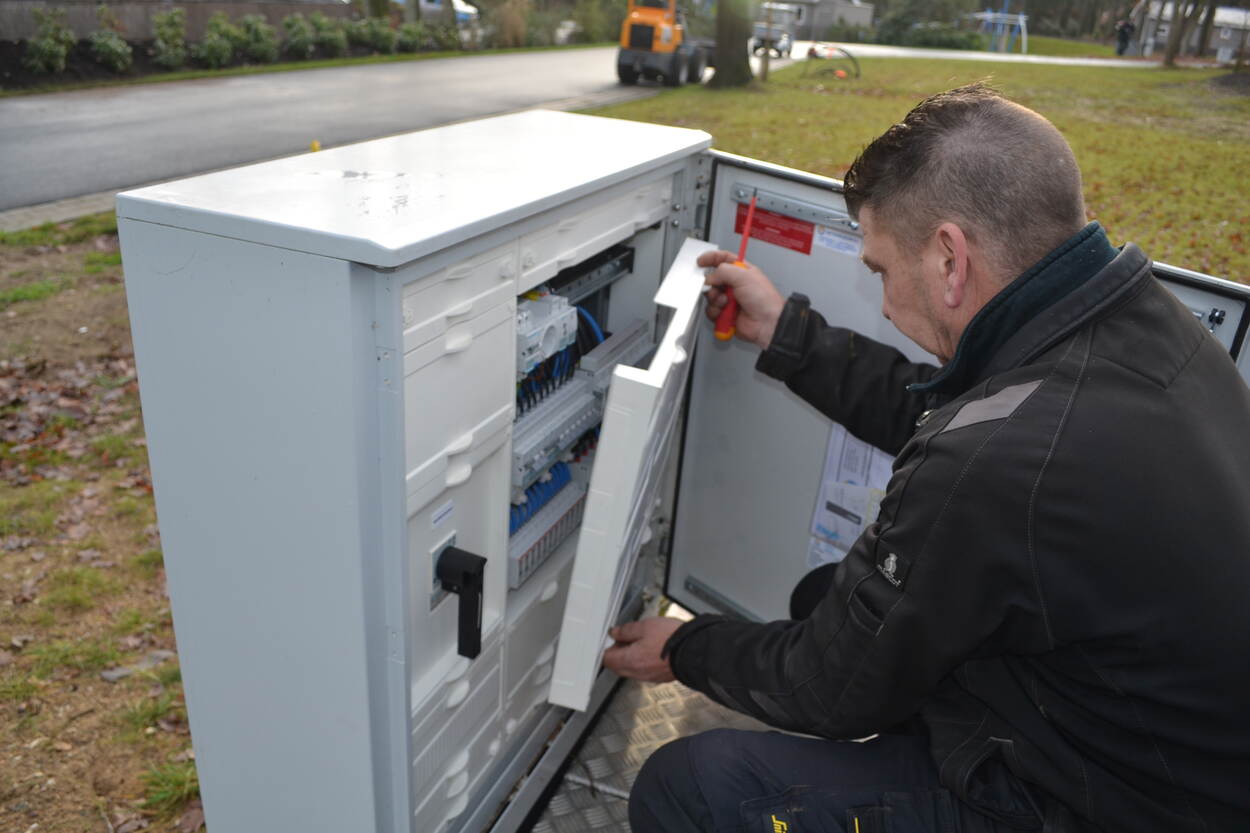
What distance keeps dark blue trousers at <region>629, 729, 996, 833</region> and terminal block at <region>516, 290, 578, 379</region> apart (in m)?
0.82

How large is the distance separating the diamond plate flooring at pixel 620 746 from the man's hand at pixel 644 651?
544mm

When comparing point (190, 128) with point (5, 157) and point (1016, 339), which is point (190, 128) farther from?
point (1016, 339)

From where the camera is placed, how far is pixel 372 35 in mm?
19641

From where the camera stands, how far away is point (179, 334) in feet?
4.83

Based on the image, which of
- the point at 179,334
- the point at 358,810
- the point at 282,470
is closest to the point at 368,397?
the point at 282,470

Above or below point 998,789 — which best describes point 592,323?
above

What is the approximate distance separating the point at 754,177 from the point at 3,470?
11.3ft

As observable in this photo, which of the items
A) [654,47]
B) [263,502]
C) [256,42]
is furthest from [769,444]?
[256,42]

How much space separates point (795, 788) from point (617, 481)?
2.11 feet

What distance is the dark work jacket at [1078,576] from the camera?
1.28 metres

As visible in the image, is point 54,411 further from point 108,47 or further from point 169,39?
point 169,39

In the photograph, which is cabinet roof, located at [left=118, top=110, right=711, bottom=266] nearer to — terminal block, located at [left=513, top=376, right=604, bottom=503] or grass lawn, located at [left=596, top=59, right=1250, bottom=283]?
terminal block, located at [left=513, top=376, right=604, bottom=503]

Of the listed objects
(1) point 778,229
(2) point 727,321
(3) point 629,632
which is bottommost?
(3) point 629,632

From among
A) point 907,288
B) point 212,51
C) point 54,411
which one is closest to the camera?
point 907,288
